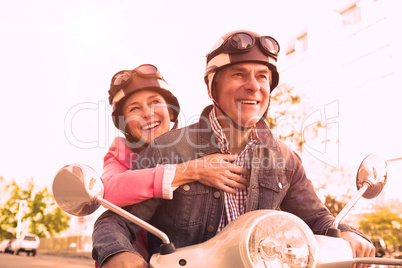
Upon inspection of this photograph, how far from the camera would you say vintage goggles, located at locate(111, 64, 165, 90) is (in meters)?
2.73

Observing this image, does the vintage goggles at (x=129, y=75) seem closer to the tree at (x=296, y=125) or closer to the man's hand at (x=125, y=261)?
the man's hand at (x=125, y=261)

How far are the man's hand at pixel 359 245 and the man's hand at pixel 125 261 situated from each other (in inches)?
29.2

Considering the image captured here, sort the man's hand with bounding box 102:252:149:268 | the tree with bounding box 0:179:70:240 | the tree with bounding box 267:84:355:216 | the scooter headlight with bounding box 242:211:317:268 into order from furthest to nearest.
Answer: the tree with bounding box 0:179:70:240
the tree with bounding box 267:84:355:216
the man's hand with bounding box 102:252:149:268
the scooter headlight with bounding box 242:211:317:268

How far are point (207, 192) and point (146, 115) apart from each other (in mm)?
1117

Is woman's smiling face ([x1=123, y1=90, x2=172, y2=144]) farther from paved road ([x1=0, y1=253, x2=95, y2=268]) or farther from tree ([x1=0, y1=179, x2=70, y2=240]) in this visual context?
tree ([x1=0, y1=179, x2=70, y2=240])

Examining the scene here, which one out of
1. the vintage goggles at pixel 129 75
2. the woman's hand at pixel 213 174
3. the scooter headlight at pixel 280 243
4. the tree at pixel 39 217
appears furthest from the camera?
the tree at pixel 39 217

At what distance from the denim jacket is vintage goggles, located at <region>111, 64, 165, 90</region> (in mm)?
830

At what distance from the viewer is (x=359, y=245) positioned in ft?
5.16

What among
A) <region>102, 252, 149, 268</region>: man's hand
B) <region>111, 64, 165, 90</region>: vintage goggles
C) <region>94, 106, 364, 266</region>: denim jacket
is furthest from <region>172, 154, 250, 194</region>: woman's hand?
<region>111, 64, 165, 90</region>: vintage goggles

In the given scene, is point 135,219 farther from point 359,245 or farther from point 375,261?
point 359,245

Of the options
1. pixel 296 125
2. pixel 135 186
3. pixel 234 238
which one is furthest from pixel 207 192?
pixel 296 125

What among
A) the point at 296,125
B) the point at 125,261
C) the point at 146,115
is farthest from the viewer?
the point at 296,125

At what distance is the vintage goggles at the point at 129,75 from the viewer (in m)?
2.73

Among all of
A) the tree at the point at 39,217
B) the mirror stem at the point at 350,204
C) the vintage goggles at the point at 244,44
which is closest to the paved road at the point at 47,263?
the vintage goggles at the point at 244,44
